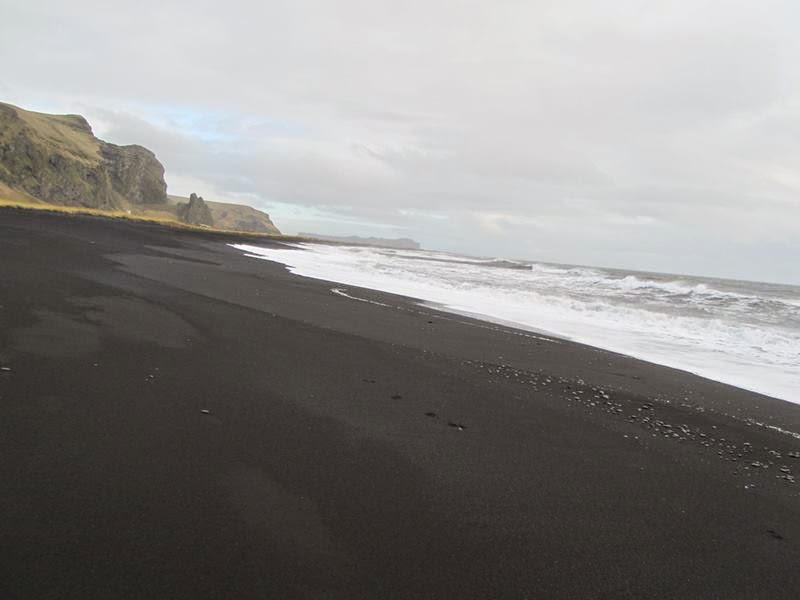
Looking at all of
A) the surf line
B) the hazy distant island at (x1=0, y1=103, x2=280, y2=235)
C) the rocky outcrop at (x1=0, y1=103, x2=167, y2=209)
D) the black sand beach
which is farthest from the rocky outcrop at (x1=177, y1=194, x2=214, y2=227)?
the black sand beach

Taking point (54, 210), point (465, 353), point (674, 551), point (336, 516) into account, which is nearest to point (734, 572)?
point (674, 551)

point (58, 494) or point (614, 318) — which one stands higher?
point (614, 318)

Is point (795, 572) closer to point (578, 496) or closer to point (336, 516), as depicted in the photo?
point (578, 496)

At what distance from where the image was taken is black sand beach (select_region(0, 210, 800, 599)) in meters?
2.69

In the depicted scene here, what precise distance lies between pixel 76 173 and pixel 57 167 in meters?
3.41

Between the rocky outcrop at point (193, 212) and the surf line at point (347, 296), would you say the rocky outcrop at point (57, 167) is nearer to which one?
the rocky outcrop at point (193, 212)

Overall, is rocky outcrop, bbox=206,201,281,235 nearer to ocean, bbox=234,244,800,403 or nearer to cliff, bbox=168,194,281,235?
cliff, bbox=168,194,281,235

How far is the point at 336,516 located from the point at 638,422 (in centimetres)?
462

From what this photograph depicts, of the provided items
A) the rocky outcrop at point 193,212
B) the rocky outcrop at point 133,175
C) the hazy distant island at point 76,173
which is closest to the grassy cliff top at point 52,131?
the hazy distant island at point 76,173

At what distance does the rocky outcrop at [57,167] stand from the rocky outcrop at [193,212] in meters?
8.51

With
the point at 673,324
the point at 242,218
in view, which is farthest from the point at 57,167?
the point at 242,218

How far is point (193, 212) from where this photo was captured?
98.7 meters

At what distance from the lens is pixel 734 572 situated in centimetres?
331

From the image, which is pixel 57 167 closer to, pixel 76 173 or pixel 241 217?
pixel 76 173
